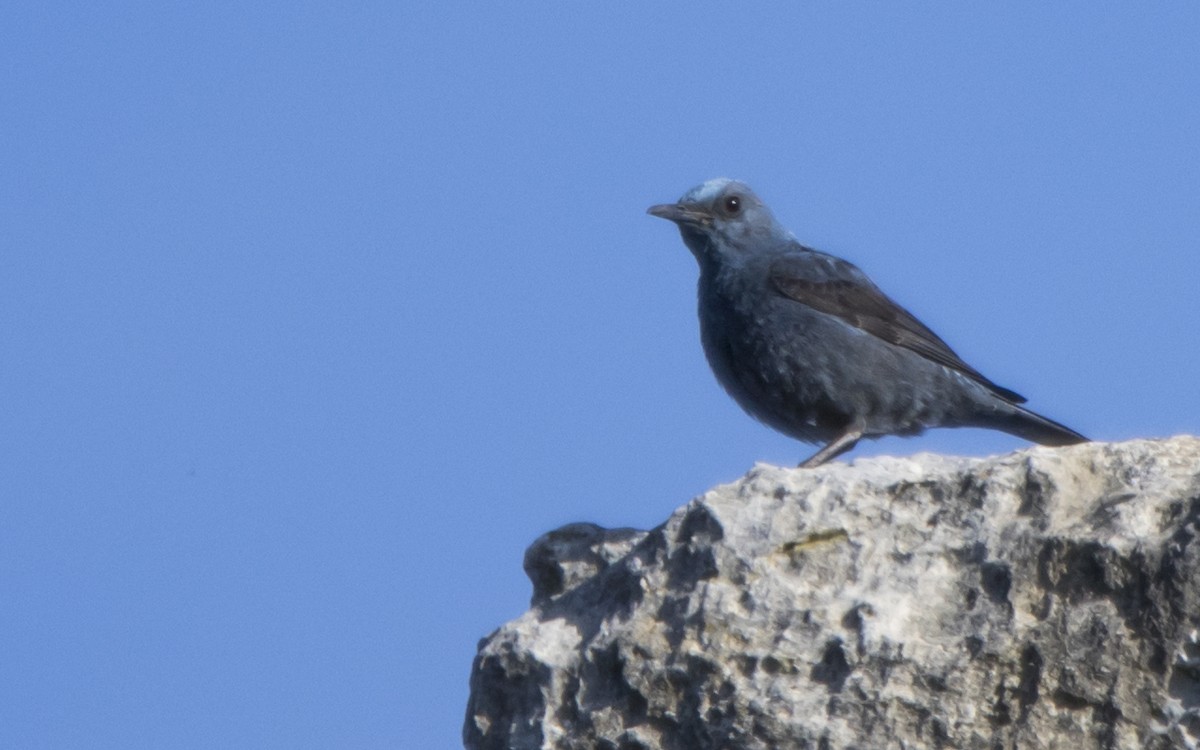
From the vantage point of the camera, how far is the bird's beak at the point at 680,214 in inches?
383

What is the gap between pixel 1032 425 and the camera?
898 centimetres

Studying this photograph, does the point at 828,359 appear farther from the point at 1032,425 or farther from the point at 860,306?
the point at 1032,425

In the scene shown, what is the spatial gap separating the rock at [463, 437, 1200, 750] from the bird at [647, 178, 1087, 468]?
11.8 ft

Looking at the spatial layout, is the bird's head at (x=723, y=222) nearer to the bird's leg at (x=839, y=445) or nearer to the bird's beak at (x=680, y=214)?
the bird's beak at (x=680, y=214)

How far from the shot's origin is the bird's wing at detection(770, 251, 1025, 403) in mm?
9016

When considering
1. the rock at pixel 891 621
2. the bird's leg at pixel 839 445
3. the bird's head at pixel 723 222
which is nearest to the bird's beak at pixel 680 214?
the bird's head at pixel 723 222

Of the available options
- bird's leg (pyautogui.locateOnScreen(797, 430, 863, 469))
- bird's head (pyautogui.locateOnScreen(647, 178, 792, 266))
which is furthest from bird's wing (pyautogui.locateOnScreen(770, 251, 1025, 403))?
bird's leg (pyautogui.locateOnScreen(797, 430, 863, 469))

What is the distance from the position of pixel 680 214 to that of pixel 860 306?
1.31 metres

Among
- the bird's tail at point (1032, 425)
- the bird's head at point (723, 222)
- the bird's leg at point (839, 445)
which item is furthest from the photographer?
the bird's head at point (723, 222)

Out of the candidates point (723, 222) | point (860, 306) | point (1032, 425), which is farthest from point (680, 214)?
point (1032, 425)

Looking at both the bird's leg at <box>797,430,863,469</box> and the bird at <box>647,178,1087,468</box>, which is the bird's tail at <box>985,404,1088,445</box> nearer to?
the bird at <box>647,178,1087,468</box>

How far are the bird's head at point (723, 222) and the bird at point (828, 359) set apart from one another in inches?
0.8

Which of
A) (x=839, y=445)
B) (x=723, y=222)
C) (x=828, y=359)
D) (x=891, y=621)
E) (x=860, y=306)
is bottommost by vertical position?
(x=891, y=621)

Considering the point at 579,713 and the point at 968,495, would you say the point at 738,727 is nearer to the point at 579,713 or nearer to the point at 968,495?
the point at 579,713
